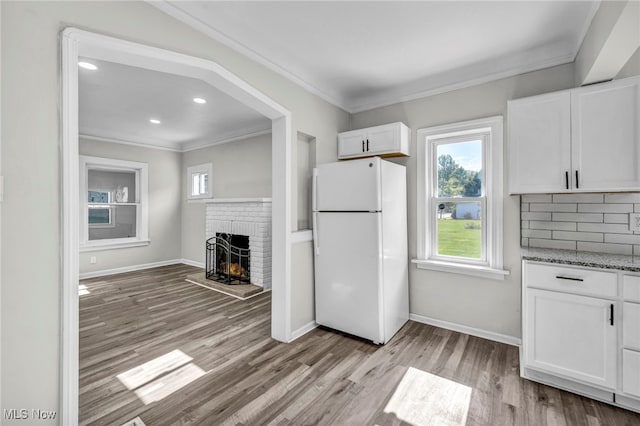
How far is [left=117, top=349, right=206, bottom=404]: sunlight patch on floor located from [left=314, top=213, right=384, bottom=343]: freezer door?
1319 millimetres

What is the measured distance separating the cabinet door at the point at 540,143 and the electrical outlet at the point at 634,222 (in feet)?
1.95

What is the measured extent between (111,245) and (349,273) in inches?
197

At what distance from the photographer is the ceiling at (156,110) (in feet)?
10.3

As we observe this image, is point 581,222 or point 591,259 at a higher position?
point 581,222

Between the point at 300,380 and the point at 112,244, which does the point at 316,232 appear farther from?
the point at 112,244

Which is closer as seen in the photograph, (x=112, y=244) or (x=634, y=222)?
(x=634, y=222)

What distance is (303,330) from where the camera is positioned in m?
3.00

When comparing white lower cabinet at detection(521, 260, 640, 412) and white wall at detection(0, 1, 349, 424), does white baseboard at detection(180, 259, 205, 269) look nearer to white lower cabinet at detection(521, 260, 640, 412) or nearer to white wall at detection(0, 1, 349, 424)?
white wall at detection(0, 1, 349, 424)

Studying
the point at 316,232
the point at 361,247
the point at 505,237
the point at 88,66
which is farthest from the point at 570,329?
the point at 88,66

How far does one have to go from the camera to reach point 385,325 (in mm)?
2764

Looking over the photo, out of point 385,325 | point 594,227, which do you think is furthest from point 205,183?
point 594,227

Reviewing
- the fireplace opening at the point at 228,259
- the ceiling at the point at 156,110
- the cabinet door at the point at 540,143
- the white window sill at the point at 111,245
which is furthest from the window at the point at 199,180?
the cabinet door at the point at 540,143

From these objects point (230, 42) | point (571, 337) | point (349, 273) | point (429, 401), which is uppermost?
point (230, 42)

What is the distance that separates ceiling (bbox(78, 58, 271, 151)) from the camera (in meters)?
3.13
